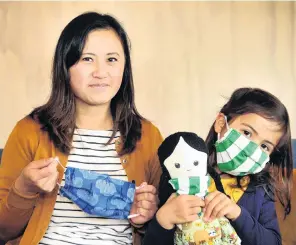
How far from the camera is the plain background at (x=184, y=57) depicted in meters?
1.84

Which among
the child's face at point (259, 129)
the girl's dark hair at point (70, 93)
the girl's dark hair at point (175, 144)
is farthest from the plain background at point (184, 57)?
the girl's dark hair at point (175, 144)

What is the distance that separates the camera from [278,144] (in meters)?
1.26

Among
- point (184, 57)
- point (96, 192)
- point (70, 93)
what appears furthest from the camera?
point (184, 57)

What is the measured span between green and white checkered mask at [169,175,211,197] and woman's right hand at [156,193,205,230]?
0.04 feet

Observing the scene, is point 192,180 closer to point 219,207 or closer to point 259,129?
point 219,207

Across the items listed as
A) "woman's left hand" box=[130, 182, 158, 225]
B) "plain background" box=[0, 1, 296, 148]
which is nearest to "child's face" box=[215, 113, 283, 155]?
"woman's left hand" box=[130, 182, 158, 225]

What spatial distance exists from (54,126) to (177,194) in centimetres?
38

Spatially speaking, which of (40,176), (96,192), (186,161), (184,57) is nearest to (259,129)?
(186,161)

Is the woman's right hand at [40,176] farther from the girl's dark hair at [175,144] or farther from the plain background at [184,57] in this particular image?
the plain background at [184,57]

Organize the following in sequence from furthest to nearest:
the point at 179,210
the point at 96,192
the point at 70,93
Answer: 1. the point at 70,93
2. the point at 96,192
3. the point at 179,210

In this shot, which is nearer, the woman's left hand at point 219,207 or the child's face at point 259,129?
the woman's left hand at point 219,207

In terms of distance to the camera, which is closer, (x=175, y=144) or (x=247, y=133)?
(x=175, y=144)

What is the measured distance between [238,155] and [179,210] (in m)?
0.22

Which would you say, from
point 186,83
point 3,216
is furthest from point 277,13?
point 3,216
